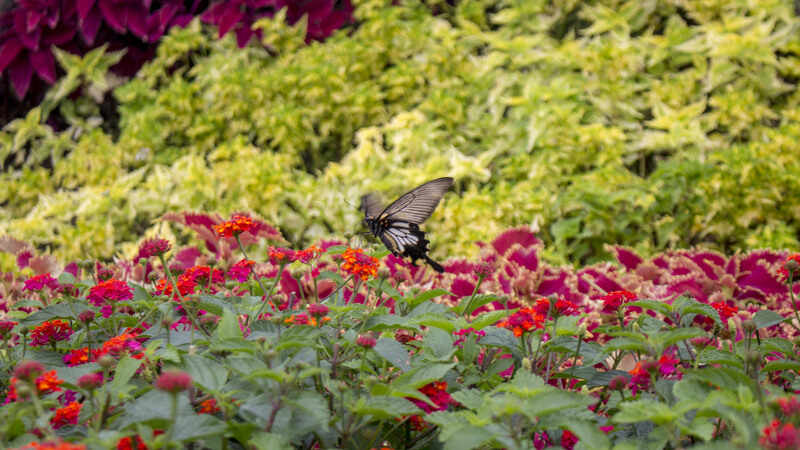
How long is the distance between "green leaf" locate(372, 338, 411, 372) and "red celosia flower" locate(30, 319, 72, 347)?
21.7 inches

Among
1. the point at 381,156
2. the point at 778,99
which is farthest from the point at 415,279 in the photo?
the point at 778,99

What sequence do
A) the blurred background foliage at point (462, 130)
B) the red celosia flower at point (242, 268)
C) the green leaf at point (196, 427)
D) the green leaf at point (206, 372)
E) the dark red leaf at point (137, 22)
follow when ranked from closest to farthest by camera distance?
the green leaf at point (196, 427) < the green leaf at point (206, 372) < the red celosia flower at point (242, 268) < the blurred background foliage at point (462, 130) < the dark red leaf at point (137, 22)

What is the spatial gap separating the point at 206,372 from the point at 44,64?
3931 mm

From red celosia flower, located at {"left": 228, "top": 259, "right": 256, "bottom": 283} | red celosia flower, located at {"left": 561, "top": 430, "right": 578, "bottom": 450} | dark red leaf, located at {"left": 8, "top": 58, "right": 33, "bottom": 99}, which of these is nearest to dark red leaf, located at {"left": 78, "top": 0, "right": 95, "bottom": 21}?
dark red leaf, located at {"left": 8, "top": 58, "right": 33, "bottom": 99}

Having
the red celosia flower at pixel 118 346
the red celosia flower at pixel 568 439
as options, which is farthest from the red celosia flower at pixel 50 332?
the red celosia flower at pixel 568 439

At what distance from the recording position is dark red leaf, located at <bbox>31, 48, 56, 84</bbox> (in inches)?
165

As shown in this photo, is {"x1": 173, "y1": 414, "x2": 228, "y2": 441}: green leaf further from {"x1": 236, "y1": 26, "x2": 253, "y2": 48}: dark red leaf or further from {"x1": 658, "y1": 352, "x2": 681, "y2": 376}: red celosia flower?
{"x1": 236, "y1": 26, "x2": 253, "y2": 48}: dark red leaf

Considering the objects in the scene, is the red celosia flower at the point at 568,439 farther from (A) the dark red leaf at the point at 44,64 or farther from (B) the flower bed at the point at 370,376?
(A) the dark red leaf at the point at 44,64

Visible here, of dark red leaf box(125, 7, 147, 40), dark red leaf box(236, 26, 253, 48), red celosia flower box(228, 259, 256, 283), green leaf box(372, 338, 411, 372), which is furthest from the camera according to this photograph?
dark red leaf box(125, 7, 147, 40)

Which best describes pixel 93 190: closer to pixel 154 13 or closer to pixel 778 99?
pixel 154 13

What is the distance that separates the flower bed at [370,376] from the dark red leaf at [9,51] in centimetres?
317

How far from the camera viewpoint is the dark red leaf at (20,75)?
4219 mm

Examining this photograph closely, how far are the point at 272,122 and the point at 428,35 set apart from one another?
3.10ft

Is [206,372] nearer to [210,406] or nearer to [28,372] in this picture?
[210,406]
